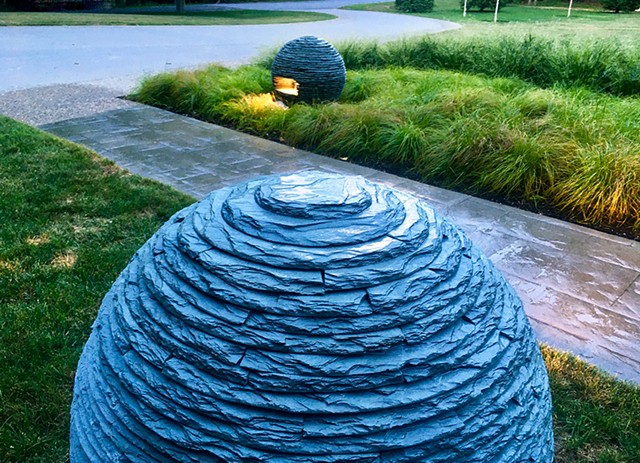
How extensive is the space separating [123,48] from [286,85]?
7.78m

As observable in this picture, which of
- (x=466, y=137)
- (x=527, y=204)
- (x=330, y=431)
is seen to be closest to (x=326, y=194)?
(x=330, y=431)

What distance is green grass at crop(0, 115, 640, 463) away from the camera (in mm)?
2486

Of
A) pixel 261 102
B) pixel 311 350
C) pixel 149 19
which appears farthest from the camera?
pixel 149 19

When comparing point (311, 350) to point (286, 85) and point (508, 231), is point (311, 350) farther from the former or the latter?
point (286, 85)

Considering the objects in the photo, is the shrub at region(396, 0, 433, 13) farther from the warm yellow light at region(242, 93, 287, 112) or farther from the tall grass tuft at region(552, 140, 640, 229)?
the tall grass tuft at region(552, 140, 640, 229)

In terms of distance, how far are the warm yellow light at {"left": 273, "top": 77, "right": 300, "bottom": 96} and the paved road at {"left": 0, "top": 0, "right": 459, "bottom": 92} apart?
3.04 m

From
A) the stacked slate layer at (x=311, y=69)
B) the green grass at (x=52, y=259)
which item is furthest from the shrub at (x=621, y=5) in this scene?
the green grass at (x=52, y=259)

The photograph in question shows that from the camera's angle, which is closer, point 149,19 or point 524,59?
point 524,59

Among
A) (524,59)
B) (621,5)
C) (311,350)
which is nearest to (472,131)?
(524,59)

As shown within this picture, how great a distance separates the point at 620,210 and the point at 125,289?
15.3ft

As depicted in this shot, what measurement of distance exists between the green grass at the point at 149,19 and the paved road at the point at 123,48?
3.10 feet

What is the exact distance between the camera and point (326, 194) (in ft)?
4.67

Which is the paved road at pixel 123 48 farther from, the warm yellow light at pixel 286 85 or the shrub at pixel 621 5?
the shrub at pixel 621 5

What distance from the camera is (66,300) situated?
332 cm
